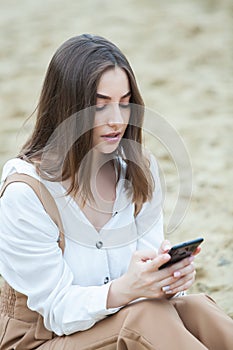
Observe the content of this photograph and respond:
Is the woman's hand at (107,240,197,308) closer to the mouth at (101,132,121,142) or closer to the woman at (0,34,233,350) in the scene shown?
the woman at (0,34,233,350)

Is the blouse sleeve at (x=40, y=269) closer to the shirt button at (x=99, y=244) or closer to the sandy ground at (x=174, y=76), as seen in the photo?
the shirt button at (x=99, y=244)

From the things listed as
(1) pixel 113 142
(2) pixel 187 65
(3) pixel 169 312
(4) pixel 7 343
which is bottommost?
(2) pixel 187 65

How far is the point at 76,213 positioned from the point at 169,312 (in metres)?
0.29

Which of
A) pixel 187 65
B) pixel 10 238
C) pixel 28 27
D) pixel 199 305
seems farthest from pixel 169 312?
pixel 28 27

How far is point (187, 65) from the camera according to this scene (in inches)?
180

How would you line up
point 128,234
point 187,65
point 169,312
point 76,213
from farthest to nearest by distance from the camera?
1. point 187,65
2. point 128,234
3. point 76,213
4. point 169,312

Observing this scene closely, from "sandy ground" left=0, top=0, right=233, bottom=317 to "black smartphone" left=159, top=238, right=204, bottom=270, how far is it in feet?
2.41

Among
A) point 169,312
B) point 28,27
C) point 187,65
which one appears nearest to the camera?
point 169,312

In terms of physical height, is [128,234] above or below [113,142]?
below

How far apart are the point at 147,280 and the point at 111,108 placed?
360 mm

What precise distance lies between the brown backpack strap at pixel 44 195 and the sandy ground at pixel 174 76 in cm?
79

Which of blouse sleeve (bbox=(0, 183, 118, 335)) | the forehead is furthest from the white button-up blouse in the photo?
the forehead

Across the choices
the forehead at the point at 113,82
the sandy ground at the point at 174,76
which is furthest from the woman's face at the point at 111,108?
the sandy ground at the point at 174,76

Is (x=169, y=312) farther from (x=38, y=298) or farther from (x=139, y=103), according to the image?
(x=139, y=103)
